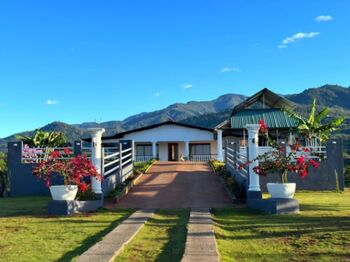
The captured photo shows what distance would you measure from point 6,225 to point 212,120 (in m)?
72.4

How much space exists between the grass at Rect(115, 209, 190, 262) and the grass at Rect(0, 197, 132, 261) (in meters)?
0.68

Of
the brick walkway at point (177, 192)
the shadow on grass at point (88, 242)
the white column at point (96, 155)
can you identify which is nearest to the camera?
the shadow on grass at point (88, 242)

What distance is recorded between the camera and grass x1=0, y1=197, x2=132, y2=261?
6527 millimetres

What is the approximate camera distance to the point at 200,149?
44.1 m

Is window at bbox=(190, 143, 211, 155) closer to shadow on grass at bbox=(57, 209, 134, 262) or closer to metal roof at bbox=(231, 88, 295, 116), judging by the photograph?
metal roof at bbox=(231, 88, 295, 116)

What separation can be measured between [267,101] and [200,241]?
28.6m

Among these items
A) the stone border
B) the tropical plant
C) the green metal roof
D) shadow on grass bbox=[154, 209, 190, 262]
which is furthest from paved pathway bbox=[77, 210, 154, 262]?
the green metal roof

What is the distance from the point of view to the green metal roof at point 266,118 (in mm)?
32625

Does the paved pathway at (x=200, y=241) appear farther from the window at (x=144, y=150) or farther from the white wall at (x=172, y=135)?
the window at (x=144, y=150)

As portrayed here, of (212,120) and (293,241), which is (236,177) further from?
(212,120)

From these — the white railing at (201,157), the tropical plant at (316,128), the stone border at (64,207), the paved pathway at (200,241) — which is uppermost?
the tropical plant at (316,128)

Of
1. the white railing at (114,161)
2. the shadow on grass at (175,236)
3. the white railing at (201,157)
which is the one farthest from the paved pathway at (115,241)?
the white railing at (201,157)

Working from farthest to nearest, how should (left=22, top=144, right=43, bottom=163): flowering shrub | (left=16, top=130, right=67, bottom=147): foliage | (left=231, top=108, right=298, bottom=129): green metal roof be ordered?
(left=231, top=108, right=298, bottom=129): green metal roof, (left=16, top=130, right=67, bottom=147): foliage, (left=22, top=144, right=43, bottom=163): flowering shrub

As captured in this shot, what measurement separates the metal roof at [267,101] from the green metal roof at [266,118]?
1.57 ft
